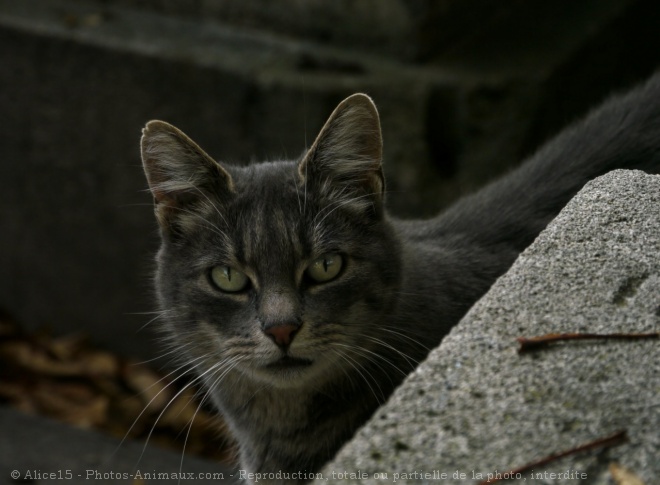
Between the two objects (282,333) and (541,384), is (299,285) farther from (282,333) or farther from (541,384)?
(541,384)

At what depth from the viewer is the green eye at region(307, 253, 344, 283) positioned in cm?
295

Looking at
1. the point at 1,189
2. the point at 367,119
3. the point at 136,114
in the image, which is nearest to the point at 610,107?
the point at 367,119

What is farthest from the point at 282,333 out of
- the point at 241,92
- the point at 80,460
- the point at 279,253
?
the point at 241,92

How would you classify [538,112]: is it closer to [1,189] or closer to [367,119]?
[367,119]

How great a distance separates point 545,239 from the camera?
2.42 meters

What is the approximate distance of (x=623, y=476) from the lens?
1.78 meters

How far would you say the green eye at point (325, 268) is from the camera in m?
2.95

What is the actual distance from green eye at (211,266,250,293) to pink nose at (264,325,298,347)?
242mm

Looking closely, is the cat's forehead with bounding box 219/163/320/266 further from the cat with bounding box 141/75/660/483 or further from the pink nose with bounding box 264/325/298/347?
the pink nose with bounding box 264/325/298/347

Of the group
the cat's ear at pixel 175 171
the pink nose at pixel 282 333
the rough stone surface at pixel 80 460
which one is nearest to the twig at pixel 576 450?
the pink nose at pixel 282 333

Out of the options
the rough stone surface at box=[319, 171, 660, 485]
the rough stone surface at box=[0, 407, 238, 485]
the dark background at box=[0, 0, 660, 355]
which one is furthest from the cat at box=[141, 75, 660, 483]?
the dark background at box=[0, 0, 660, 355]

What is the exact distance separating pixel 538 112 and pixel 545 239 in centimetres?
291

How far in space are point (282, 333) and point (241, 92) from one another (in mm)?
2671

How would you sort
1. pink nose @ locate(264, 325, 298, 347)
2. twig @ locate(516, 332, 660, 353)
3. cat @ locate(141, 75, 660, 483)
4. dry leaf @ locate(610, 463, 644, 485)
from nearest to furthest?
dry leaf @ locate(610, 463, 644, 485), twig @ locate(516, 332, 660, 353), pink nose @ locate(264, 325, 298, 347), cat @ locate(141, 75, 660, 483)
